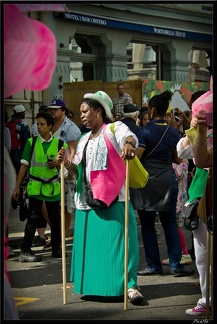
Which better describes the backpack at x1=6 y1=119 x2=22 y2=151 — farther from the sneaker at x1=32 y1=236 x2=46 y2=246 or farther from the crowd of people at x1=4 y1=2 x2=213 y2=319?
the sneaker at x1=32 y1=236 x2=46 y2=246

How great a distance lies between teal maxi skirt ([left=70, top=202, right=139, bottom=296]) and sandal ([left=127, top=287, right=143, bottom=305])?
6 centimetres

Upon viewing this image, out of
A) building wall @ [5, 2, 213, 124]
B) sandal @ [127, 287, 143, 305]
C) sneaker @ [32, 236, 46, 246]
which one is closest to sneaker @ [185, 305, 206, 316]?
sandal @ [127, 287, 143, 305]

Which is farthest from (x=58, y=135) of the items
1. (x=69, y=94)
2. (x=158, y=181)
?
(x=69, y=94)

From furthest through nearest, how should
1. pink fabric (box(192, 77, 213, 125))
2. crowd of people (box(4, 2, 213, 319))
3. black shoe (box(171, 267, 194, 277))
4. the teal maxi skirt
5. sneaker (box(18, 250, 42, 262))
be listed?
sneaker (box(18, 250, 42, 262)), black shoe (box(171, 267, 194, 277)), the teal maxi skirt, crowd of people (box(4, 2, 213, 319)), pink fabric (box(192, 77, 213, 125))

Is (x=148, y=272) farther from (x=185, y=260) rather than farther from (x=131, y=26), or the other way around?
(x=131, y=26)

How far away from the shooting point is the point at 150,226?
8.78m

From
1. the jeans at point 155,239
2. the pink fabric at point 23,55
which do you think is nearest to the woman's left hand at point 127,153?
the jeans at point 155,239

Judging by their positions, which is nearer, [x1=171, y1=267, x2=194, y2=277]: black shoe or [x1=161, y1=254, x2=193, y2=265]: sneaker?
[x1=171, y1=267, x2=194, y2=277]: black shoe

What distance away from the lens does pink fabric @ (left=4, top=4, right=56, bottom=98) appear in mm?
4121

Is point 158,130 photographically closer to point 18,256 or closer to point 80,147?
point 80,147

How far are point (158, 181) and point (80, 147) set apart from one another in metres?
1.49

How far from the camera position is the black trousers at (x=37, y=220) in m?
9.91

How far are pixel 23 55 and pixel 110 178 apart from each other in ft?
10.5

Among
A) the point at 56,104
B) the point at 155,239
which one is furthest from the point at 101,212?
the point at 56,104
